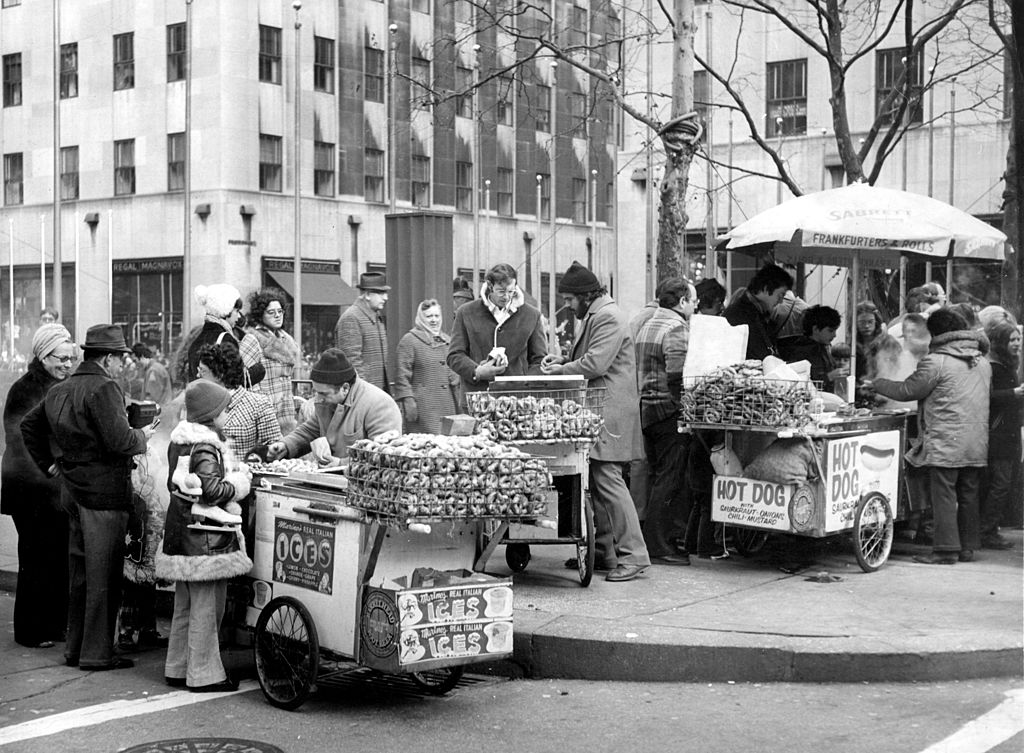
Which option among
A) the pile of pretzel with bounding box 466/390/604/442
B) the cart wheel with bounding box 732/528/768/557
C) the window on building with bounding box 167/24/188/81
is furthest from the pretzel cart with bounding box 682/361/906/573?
the window on building with bounding box 167/24/188/81

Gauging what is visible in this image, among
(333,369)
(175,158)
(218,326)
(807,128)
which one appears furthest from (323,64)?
(333,369)

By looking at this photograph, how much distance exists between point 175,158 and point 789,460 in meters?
23.7

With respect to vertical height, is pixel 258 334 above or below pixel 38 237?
below

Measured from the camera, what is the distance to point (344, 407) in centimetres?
757

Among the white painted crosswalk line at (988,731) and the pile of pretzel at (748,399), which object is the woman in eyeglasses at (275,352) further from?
the white painted crosswalk line at (988,731)

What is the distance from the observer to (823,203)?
34.4ft

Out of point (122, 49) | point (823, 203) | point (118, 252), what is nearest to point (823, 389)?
point (823, 203)

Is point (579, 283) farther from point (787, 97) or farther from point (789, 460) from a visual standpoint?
point (787, 97)

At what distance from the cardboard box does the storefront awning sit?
2817 cm

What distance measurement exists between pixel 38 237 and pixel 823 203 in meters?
21.6

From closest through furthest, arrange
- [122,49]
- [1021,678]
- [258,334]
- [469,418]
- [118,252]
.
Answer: [1021,678] → [469,418] → [258,334] → [122,49] → [118,252]

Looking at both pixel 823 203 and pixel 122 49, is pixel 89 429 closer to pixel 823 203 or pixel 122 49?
pixel 823 203

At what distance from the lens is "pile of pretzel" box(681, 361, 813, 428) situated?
8.72 meters

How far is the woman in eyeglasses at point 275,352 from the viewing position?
1016 centimetres
